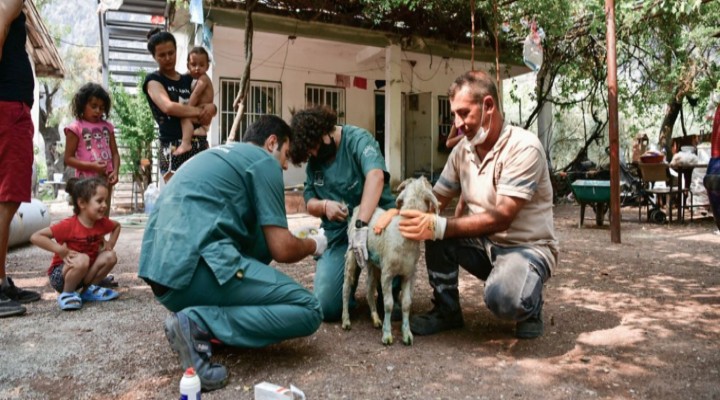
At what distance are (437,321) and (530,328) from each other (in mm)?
525

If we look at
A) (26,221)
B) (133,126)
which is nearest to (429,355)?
(26,221)

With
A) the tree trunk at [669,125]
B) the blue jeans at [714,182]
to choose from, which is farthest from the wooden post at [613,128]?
the tree trunk at [669,125]

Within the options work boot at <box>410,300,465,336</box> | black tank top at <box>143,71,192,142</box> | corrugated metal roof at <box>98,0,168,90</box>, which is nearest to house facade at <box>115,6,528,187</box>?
corrugated metal roof at <box>98,0,168,90</box>

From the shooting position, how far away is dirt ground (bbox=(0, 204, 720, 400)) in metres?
2.35

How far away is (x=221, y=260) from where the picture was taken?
2379mm

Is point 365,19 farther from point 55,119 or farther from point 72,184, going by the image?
point 55,119

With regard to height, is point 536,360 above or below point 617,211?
below

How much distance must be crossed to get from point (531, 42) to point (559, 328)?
6995mm

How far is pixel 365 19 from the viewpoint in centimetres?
1049

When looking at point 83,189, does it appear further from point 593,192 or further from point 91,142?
point 593,192

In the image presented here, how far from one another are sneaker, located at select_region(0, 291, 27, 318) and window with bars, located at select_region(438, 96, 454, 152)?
11305mm

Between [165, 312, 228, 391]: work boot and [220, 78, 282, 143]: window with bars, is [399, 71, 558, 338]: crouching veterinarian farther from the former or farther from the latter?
[220, 78, 282, 143]: window with bars

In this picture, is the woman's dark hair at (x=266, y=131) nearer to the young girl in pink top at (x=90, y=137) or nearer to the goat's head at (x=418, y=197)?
the goat's head at (x=418, y=197)

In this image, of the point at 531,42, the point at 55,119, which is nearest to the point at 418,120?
the point at 531,42
